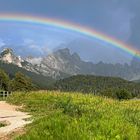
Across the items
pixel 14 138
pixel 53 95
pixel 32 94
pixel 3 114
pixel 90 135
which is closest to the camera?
pixel 90 135

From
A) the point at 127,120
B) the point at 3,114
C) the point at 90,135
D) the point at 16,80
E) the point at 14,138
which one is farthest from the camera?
the point at 16,80

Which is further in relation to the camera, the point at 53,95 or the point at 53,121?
the point at 53,95

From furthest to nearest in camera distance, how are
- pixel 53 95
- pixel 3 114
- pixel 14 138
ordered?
1. pixel 53 95
2. pixel 3 114
3. pixel 14 138

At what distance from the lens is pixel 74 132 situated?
601 inches

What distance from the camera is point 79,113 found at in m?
19.5

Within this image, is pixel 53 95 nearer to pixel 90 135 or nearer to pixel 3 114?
pixel 3 114

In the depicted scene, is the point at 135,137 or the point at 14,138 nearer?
the point at 135,137

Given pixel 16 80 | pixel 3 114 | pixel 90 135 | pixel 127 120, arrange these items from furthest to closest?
pixel 16 80, pixel 3 114, pixel 127 120, pixel 90 135

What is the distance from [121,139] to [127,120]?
364 cm

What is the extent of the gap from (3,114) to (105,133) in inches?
580

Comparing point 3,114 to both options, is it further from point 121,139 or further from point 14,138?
point 121,139

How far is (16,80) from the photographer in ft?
389

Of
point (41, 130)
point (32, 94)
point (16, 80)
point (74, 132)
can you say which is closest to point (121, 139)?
point (74, 132)

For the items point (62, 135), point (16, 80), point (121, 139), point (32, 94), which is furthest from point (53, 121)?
point (16, 80)
